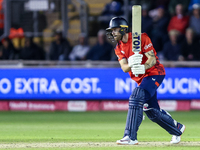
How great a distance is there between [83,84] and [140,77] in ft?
20.1

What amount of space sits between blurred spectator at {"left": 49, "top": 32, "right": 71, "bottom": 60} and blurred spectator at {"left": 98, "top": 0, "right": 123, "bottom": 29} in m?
1.70

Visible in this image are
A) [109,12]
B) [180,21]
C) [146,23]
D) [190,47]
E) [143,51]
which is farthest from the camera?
[109,12]

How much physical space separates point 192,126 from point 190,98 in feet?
9.18

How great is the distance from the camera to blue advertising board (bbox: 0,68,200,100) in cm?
1262

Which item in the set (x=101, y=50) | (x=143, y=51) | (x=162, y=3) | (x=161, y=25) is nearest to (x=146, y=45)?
(x=143, y=51)

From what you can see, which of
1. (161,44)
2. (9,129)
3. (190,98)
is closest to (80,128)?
(9,129)

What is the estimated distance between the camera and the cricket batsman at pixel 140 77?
659 cm

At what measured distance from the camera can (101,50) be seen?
545 inches

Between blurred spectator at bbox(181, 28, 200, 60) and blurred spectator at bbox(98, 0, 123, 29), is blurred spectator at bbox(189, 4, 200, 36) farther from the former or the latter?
blurred spectator at bbox(98, 0, 123, 29)

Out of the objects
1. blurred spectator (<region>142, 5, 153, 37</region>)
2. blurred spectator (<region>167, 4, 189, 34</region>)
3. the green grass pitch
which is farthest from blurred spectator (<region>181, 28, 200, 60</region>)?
the green grass pitch

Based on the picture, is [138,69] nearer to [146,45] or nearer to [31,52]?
[146,45]

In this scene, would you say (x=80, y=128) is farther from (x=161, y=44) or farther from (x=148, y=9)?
(x=148, y=9)

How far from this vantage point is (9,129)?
949 centimetres

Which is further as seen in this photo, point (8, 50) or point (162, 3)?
point (162, 3)
